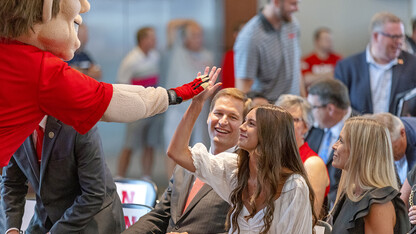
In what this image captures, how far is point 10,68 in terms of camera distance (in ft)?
Result: 8.84

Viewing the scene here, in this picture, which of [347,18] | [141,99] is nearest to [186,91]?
[141,99]

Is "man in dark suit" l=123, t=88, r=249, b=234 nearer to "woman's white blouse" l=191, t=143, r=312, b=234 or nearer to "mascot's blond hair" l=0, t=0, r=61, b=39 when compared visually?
"woman's white blouse" l=191, t=143, r=312, b=234

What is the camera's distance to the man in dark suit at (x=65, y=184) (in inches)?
136

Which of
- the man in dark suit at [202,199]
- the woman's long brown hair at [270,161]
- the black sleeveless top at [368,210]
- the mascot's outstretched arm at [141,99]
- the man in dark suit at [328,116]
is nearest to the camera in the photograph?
the mascot's outstretched arm at [141,99]

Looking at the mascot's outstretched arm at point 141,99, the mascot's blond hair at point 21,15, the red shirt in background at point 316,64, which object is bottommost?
the red shirt in background at point 316,64

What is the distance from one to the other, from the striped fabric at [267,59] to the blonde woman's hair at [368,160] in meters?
2.49

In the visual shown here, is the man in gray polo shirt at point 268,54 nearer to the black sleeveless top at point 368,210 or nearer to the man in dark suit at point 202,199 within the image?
the man in dark suit at point 202,199

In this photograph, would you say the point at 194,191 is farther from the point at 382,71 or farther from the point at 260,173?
the point at 382,71

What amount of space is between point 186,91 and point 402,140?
177 cm

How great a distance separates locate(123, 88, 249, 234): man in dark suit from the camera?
3438 mm

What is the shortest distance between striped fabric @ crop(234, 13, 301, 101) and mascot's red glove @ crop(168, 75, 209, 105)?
9.32 feet

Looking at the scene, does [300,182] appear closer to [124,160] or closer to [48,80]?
[48,80]

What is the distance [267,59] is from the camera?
Answer: 19.3ft

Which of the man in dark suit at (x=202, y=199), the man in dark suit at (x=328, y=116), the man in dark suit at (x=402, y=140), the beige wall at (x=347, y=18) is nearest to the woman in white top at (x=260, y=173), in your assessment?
the man in dark suit at (x=202, y=199)
